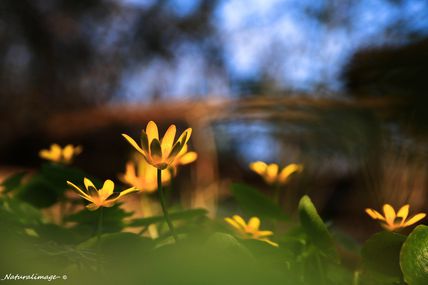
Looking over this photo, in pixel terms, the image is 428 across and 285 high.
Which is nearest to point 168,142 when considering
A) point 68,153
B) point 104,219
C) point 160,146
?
point 160,146

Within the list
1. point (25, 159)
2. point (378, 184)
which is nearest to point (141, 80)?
point (25, 159)

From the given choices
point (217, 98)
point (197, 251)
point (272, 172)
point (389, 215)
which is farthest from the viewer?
point (217, 98)

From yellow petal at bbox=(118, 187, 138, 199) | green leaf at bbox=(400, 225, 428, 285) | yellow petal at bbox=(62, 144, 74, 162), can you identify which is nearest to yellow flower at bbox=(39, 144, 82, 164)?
yellow petal at bbox=(62, 144, 74, 162)

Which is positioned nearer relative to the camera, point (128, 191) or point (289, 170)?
point (128, 191)

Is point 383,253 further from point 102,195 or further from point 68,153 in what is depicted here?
point 68,153

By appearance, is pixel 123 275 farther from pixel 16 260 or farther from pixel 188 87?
pixel 188 87

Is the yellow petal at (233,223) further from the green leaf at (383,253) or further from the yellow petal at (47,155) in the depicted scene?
the yellow petal at (47,155)
